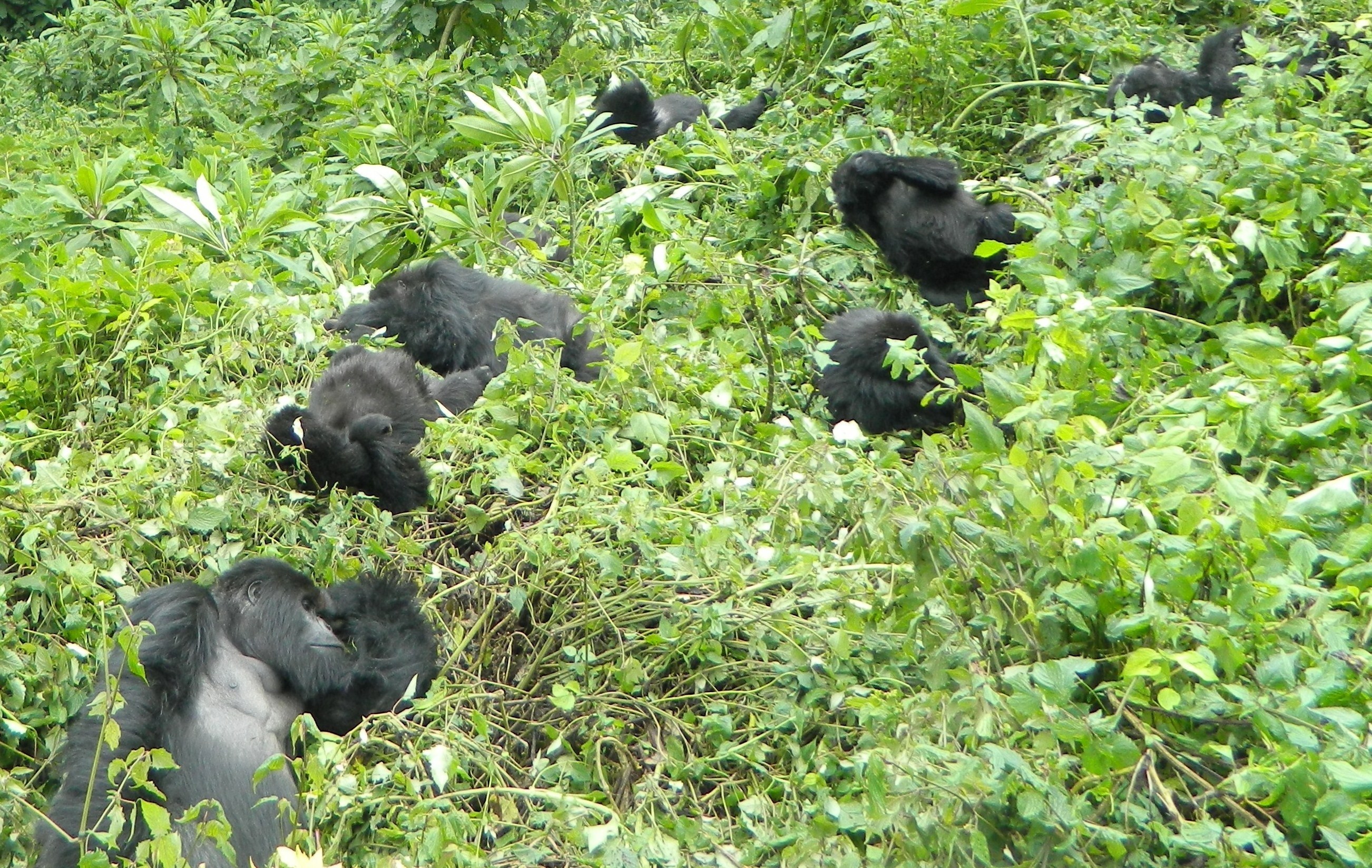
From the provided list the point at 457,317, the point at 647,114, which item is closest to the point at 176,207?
the point at 457,317

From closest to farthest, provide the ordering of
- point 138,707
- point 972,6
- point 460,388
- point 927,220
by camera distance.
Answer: point 138,707
point 460,388
point 927,220
point 972,6

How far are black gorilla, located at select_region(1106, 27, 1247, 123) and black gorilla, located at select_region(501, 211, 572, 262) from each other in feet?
6.34

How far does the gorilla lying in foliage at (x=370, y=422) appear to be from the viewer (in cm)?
335

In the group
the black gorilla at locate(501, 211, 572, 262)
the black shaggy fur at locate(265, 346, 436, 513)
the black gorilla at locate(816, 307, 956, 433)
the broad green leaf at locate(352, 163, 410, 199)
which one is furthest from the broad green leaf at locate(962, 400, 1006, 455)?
the broad green leaf at locate(352, 163, 410, 199)

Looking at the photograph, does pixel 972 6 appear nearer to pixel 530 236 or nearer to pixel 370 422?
pixel 530 236

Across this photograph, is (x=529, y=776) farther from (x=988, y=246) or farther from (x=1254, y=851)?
(x=988, y=246)

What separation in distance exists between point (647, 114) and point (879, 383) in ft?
7.00

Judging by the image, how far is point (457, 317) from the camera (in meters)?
4.03

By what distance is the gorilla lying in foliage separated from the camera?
335cm

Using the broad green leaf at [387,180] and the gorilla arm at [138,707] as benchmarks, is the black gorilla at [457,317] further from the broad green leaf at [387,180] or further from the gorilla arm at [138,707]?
the gorilla arm at [138,707]

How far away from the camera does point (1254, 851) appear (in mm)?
1979

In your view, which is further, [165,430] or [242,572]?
[165,430]

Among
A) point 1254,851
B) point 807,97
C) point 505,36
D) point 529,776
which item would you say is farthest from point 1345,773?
point 505,36

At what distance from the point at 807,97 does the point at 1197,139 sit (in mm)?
1902
